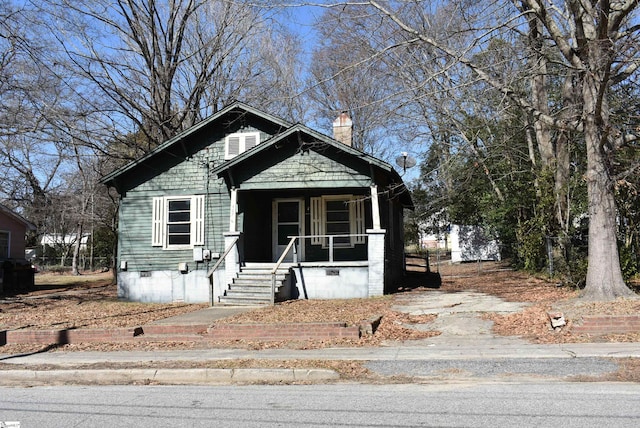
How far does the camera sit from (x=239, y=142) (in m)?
18.9

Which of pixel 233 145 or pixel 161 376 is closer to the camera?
Result: pixel 161 376

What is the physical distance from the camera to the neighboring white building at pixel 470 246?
35625 millimetres

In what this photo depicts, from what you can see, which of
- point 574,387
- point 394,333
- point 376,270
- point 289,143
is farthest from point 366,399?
point 289,143

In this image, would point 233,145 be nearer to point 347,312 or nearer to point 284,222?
point 284,222

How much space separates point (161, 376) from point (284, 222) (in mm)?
11282

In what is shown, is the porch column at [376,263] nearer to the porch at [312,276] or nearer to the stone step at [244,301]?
the porch at [312,276]

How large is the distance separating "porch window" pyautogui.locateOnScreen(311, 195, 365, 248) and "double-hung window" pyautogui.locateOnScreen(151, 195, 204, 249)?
12.6 feet

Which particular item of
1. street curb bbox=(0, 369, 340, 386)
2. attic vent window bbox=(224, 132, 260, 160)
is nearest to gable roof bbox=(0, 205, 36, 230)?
attic vent window bbox=(224, 132, 260, 160)

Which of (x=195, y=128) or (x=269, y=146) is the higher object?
(x=195, y=128)

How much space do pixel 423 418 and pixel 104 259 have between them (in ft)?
151

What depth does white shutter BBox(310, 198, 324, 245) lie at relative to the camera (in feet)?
60.6

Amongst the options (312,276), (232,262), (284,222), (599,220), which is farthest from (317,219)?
(599,220)

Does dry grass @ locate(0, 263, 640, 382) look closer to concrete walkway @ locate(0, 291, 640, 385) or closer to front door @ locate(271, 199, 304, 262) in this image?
concrete walkway @ locate(0, 291, 640, 385)

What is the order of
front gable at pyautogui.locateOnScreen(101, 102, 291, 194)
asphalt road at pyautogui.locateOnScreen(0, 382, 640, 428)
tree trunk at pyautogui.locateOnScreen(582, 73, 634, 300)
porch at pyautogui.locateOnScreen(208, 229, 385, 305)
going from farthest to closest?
1. front gable at pyautogui.locateOnScreen(101, 102, 291, 194)
2. porch at pyautogui.locateOnScreen(208, 229, 385, 305)
3. tree trunk at pyautogui.locateOnScreen(582, 73, 634, 300)
4. asphalt road at pyautogui.locateOnScreen(0, 382, 640, 428)
